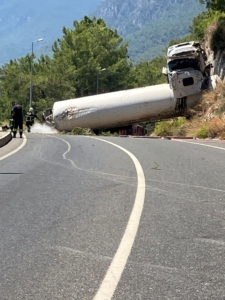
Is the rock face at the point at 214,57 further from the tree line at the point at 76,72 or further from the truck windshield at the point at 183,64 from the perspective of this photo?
the tree line at the point at 76,72

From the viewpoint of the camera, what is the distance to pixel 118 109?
3434cm

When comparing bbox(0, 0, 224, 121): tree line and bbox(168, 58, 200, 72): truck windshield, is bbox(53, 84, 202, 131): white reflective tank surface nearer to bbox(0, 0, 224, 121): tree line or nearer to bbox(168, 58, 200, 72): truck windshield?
bbox(168, 58, 200, 72): truck windshield

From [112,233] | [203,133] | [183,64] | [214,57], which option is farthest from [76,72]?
[112,233]

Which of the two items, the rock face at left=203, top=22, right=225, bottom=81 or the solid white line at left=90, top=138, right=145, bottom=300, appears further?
the rock face at left=203, top=22, right=225, bottom=81

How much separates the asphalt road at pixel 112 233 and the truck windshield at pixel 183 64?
21356mm

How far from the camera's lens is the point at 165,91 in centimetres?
3353

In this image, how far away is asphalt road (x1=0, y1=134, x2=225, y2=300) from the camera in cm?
449

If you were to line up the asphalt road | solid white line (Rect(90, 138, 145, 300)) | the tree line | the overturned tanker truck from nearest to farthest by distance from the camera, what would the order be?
solid white line (Rect(90, 138, 145, 300)), the asphalt road, the overturned tanker truck, the tree line

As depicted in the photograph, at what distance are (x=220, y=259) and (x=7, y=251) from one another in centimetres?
210

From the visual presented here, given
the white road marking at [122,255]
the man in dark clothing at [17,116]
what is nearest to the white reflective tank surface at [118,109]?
the man in dark clothing at [17,116]

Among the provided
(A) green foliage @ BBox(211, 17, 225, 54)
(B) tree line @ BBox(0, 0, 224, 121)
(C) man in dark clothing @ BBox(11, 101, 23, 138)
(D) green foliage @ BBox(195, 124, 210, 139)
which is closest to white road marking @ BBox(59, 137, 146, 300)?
(C) man in dark clothing @ BBox(11, 101, 23, 138)

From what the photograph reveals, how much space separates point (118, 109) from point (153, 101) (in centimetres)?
234

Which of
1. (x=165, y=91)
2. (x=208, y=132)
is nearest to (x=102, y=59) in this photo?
(x=165, y=91)

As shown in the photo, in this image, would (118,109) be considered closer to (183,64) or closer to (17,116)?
(183,64)
